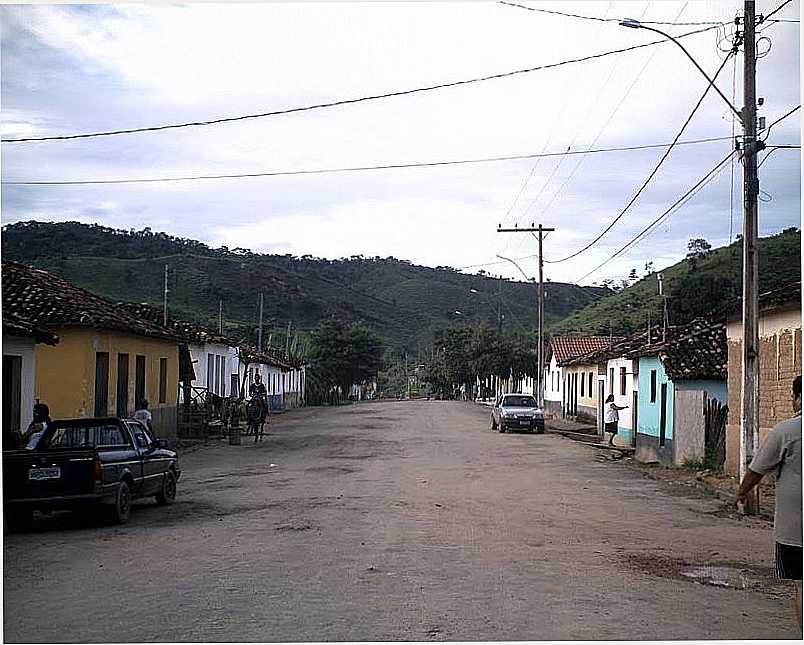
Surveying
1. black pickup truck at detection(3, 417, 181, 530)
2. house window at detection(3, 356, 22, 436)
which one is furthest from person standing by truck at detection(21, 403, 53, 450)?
house window at detection(3, 356, 22, 436)

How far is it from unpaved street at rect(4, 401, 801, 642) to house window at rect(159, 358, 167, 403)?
13102 mm

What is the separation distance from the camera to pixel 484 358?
72812 millimetres

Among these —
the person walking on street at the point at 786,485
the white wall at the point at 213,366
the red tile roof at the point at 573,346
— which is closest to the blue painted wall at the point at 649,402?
the white wall at the point at 213,366

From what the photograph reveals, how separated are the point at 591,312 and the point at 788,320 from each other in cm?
6836

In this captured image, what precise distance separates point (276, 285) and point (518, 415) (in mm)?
67022

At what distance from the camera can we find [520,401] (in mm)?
41969

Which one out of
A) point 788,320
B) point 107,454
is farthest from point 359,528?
point 788,320

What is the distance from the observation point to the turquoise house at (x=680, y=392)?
928 inches

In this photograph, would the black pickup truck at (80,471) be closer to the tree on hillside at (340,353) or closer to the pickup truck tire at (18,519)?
the pickup truck tire at (18,519)

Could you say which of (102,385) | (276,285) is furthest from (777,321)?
(276,285)

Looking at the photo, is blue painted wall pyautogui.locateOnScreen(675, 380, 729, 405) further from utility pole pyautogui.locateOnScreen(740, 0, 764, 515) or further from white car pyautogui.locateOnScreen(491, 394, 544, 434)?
white car pyautogui.locateOnScreen(491, 394, 544, 434)

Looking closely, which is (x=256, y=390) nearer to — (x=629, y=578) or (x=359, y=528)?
(x=359, y=528)

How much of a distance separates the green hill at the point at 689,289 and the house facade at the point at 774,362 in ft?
39.0

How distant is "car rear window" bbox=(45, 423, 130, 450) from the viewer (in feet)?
47.6
